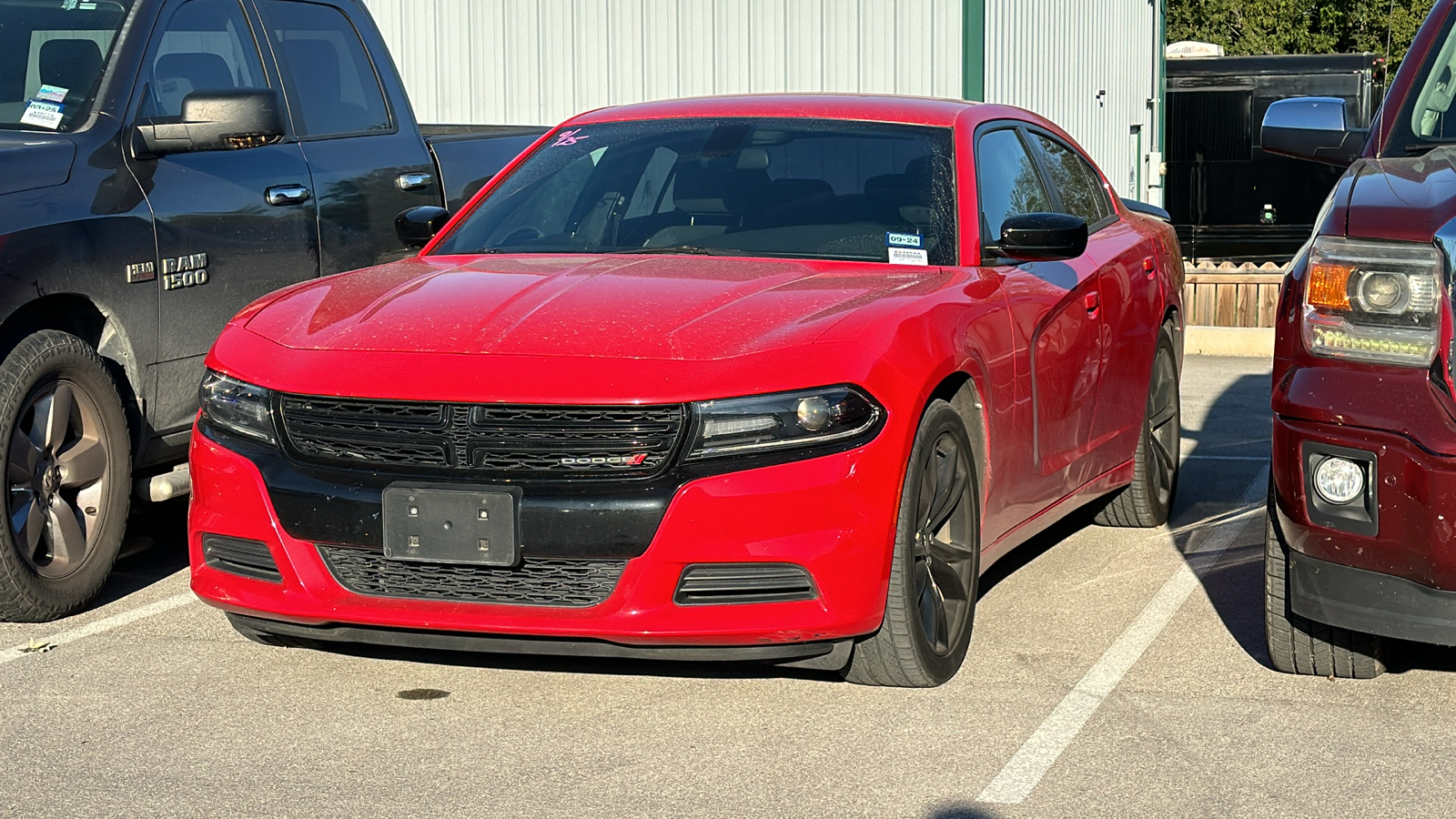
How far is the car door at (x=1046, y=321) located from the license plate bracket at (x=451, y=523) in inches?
70.8

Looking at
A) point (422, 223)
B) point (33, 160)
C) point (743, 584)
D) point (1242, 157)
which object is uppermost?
point (33, 160)

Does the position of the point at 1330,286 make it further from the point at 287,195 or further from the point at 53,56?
the point at 53,56

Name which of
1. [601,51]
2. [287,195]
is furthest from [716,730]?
[601,51]

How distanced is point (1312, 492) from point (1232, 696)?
65cm

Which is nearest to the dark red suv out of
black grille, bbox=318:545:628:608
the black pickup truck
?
black grille, bbox=318:545:628:608

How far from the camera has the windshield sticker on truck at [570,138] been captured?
6.13 meters

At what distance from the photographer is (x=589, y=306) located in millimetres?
4664

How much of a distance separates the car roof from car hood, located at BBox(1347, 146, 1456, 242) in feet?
4.82

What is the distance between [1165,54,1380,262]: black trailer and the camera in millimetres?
22438

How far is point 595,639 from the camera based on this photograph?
430 cm

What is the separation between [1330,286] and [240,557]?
271 centimetres

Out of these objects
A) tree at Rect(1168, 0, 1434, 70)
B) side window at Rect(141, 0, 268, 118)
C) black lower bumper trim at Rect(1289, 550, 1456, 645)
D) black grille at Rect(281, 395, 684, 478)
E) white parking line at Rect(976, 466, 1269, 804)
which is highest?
tree at Rect(1168, 0, 1434, 70)

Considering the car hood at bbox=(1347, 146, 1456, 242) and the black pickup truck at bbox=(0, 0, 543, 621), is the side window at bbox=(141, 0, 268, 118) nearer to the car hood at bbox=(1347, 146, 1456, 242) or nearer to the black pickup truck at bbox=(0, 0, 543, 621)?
the black pickup truck at bbox=(0, 0, 543, 621)

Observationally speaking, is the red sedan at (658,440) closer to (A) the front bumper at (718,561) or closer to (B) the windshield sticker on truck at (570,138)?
(A) the front bumper at (718,561)
